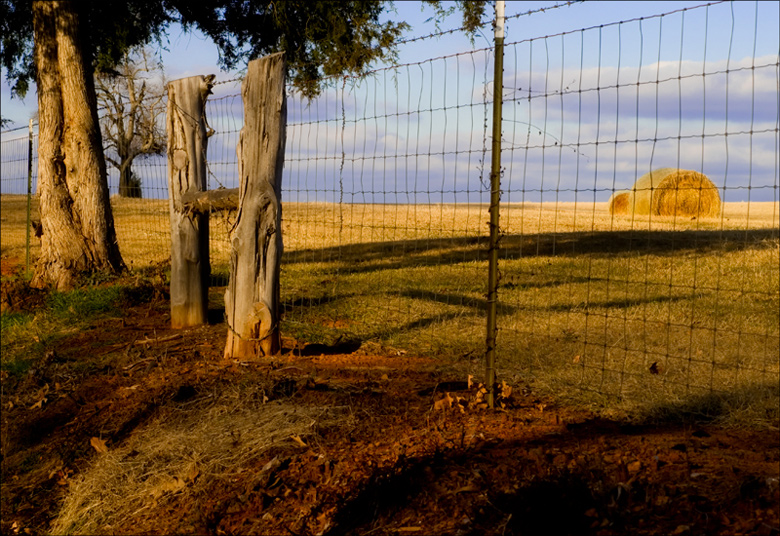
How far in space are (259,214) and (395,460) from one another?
2.70m

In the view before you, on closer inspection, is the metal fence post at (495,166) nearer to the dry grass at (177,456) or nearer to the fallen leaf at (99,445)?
the dry grass at (177,456)

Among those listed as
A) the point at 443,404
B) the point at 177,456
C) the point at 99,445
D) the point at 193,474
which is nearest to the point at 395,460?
the point at 443,404

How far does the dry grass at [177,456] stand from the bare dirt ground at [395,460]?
0.19 feet

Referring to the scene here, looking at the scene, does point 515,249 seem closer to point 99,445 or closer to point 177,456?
point 99,445

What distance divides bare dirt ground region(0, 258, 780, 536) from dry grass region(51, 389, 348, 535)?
6 cm

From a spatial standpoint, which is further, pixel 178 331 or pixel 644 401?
pixel 178 331

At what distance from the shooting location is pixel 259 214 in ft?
19.9

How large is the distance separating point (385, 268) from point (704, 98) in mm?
7532

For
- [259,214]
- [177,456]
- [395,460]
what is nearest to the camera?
[395,460]

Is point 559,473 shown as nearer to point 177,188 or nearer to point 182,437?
point 182,437

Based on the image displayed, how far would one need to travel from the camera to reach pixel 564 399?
5.13 metres

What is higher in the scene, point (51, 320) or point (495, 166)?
point (495, 166)

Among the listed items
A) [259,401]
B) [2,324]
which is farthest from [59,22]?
[259,401]

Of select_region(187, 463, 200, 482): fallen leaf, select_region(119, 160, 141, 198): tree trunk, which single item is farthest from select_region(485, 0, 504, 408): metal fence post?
select_region(119, 160, 141, 198): tree trunk
